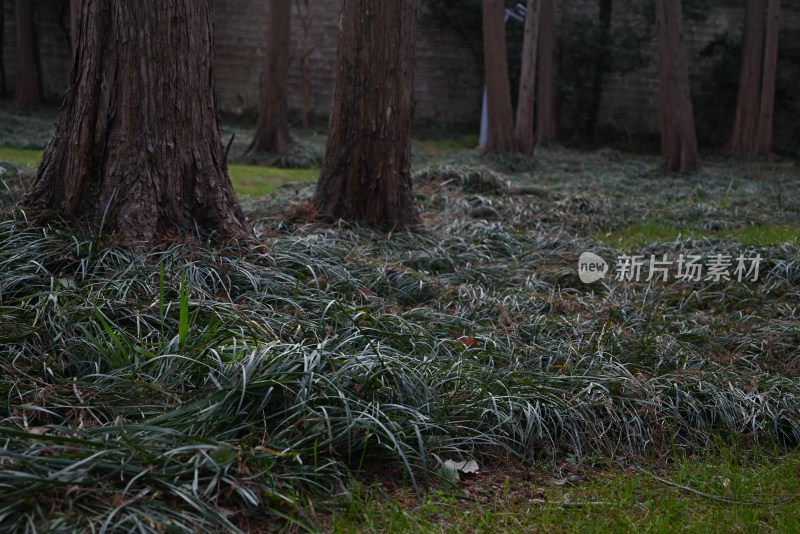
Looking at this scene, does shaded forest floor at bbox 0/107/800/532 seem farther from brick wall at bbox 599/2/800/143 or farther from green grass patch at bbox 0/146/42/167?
brick wall at bbox 599/2/800/143

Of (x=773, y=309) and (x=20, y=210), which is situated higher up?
(x=20, y=210)

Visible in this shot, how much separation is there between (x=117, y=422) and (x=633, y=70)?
2226 centimetres

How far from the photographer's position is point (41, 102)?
891 inches

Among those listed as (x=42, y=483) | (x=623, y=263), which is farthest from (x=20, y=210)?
(x=623, y=263)

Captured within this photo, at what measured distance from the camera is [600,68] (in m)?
23.2

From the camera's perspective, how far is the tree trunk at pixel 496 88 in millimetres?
15812

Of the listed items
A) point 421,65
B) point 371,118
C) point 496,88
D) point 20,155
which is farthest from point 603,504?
point 421,65

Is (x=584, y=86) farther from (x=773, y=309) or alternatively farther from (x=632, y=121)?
(x=773, y=309)

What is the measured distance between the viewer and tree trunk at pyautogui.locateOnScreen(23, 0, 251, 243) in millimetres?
4816

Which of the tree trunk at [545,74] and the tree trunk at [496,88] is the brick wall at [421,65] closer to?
the tree trunk at [545,74]

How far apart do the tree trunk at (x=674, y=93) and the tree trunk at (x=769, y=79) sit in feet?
19.1

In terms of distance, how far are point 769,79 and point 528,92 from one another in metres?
5.86

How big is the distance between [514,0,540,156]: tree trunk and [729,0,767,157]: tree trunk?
5.53 m

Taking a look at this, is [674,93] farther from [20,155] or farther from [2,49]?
[2,49]
